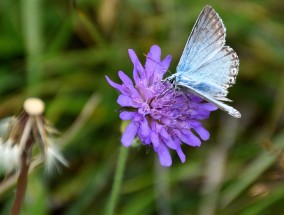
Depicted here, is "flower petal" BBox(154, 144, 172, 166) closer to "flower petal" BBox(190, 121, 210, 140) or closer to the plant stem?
"flower petal" BBox(190, 121, 210, 140)

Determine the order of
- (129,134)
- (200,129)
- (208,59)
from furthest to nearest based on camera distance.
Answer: (200,129) → (208,59) → (129,134)

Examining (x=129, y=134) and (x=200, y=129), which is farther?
(x=200, y=129)

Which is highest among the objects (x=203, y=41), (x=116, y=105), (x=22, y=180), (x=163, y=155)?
(x=116, y=105)

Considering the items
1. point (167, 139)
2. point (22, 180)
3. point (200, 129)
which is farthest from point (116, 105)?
point (22, 180)

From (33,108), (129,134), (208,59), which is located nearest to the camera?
(33,108)

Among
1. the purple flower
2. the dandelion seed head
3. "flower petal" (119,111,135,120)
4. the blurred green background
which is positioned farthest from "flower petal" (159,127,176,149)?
the blurred green background

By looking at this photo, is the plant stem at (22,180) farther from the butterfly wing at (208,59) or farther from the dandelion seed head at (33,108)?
the butterfly wing at (208,59)

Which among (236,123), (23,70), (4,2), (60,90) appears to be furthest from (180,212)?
(4,2)

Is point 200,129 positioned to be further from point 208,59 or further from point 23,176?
point 23,176
